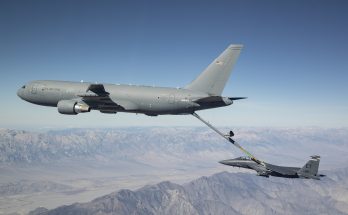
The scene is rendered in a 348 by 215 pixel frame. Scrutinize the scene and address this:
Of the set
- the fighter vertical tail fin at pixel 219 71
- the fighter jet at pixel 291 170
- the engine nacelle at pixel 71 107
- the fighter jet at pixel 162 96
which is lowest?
the fighter jet at pixel 291 170

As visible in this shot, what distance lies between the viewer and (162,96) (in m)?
40.5

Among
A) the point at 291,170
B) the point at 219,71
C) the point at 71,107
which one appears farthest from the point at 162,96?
the point at 291,170

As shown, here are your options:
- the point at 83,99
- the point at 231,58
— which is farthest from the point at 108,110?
the point at 231,58

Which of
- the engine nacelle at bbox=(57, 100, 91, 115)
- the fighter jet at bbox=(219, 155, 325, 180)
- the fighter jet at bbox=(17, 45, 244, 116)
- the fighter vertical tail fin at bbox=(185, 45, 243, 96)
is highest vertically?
the fighter vertical tail fin at bbox=(185, 45, 243, 96)

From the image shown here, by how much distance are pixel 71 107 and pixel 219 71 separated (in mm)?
21381

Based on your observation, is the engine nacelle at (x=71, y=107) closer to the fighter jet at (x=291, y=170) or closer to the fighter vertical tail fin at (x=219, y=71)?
the fighter vertical tail fin at (x=219, y=71)

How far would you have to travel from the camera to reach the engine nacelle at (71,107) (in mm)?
41562

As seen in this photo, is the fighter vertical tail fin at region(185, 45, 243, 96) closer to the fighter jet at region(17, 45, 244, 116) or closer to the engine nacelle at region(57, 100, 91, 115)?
the fighter jet at region(17, 45, 244, 116)

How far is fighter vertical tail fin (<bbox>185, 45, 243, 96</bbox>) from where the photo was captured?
40.2m

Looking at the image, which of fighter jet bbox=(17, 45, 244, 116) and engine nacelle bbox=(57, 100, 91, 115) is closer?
fighter jet bbox=(17, 45, 244, 116)

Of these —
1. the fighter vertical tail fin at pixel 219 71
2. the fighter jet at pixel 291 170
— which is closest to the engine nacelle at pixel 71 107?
the fighter vertical tail fin at pixel 219 71

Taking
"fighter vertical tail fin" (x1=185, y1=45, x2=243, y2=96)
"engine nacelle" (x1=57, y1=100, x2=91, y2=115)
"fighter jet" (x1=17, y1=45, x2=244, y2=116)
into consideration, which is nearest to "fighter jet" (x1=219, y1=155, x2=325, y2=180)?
"fighter vertical tail fin" (x1=185, y1=45, x2=243, y2=96)

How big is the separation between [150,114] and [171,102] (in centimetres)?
404

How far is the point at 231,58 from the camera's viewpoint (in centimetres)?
4019
